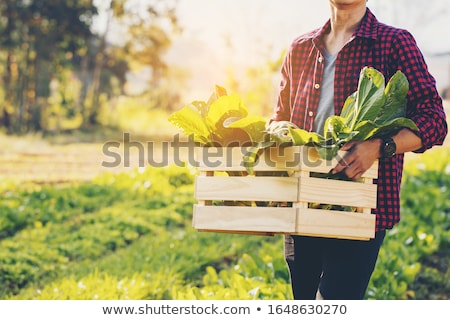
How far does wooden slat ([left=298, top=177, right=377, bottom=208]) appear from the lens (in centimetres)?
203

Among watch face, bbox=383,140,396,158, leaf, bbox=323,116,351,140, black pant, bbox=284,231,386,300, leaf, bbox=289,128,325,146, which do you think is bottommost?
black pant, bbox=284,231,386,300

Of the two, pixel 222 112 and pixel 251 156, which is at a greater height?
pixel 222 112

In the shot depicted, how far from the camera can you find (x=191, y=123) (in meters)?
2.12

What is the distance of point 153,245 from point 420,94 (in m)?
3.52

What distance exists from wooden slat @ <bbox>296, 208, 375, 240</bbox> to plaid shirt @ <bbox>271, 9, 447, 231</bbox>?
0.42 ft

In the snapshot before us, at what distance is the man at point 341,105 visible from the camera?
6.82ft

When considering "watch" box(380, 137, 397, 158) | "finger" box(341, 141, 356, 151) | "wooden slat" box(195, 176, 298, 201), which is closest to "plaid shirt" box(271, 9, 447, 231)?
"watch" box(380, 137, 397, 158)

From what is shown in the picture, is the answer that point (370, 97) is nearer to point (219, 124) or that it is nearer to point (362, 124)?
point (362, 124)

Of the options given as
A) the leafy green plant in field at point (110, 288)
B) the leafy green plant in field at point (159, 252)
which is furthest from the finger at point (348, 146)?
the leafy green plant in field at point (110, 288)

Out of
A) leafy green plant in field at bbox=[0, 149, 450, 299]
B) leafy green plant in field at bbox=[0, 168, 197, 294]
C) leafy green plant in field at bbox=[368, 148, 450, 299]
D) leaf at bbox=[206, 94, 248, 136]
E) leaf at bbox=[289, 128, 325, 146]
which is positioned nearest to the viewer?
leaf at bbox=[289, 128, 325, 146]

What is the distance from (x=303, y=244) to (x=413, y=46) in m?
0.75

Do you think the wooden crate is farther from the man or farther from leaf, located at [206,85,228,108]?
leaf, located at [206,85,228,108]

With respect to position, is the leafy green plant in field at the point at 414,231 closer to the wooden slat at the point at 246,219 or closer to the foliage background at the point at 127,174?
Answer: the foliage background at the point at 127,174

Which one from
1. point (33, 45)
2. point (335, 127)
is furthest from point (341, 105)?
point (33, 45)
